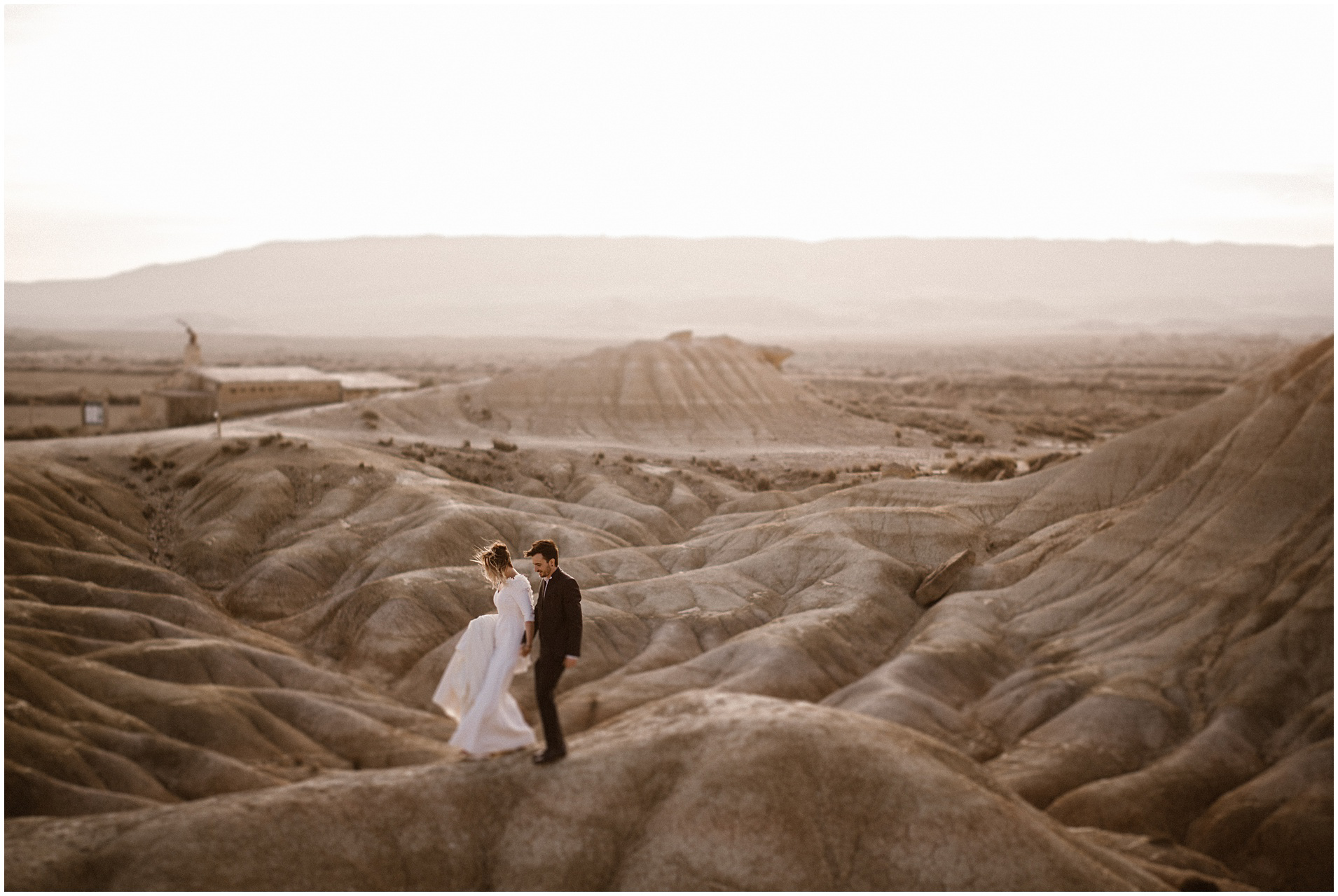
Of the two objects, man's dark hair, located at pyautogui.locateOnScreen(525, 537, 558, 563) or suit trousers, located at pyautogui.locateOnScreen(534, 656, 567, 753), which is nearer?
man's dark hair, located at pyautogui.locateOnScreen(525, 537, 558, 563)

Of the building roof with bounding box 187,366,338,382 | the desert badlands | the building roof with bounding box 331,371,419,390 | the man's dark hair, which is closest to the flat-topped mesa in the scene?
the building roof with bounding box 187,366,338,382

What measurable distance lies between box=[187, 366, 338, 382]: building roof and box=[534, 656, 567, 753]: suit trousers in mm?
48533

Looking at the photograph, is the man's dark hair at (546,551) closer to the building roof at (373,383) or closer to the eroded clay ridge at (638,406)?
the eroded clay ridge at (638,406)

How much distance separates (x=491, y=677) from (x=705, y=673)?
9.51 meters

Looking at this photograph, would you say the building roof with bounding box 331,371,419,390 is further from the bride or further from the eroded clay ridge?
the bride

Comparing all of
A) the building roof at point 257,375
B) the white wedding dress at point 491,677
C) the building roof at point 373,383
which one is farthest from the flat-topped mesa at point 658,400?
the white wedding dress at point 491,677

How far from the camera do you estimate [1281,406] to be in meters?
23.6

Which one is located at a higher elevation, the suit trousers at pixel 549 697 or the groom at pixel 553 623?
the groom at pixel 553 623

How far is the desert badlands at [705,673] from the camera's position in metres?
12.8

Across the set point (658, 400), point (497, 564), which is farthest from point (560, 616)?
point (658, 400)

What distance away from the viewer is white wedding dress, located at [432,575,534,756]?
1301 centimetres

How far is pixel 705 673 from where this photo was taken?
22.1 meters

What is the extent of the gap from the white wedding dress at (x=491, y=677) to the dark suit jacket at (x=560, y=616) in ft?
0.57

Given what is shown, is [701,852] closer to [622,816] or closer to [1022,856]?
[622,816]
